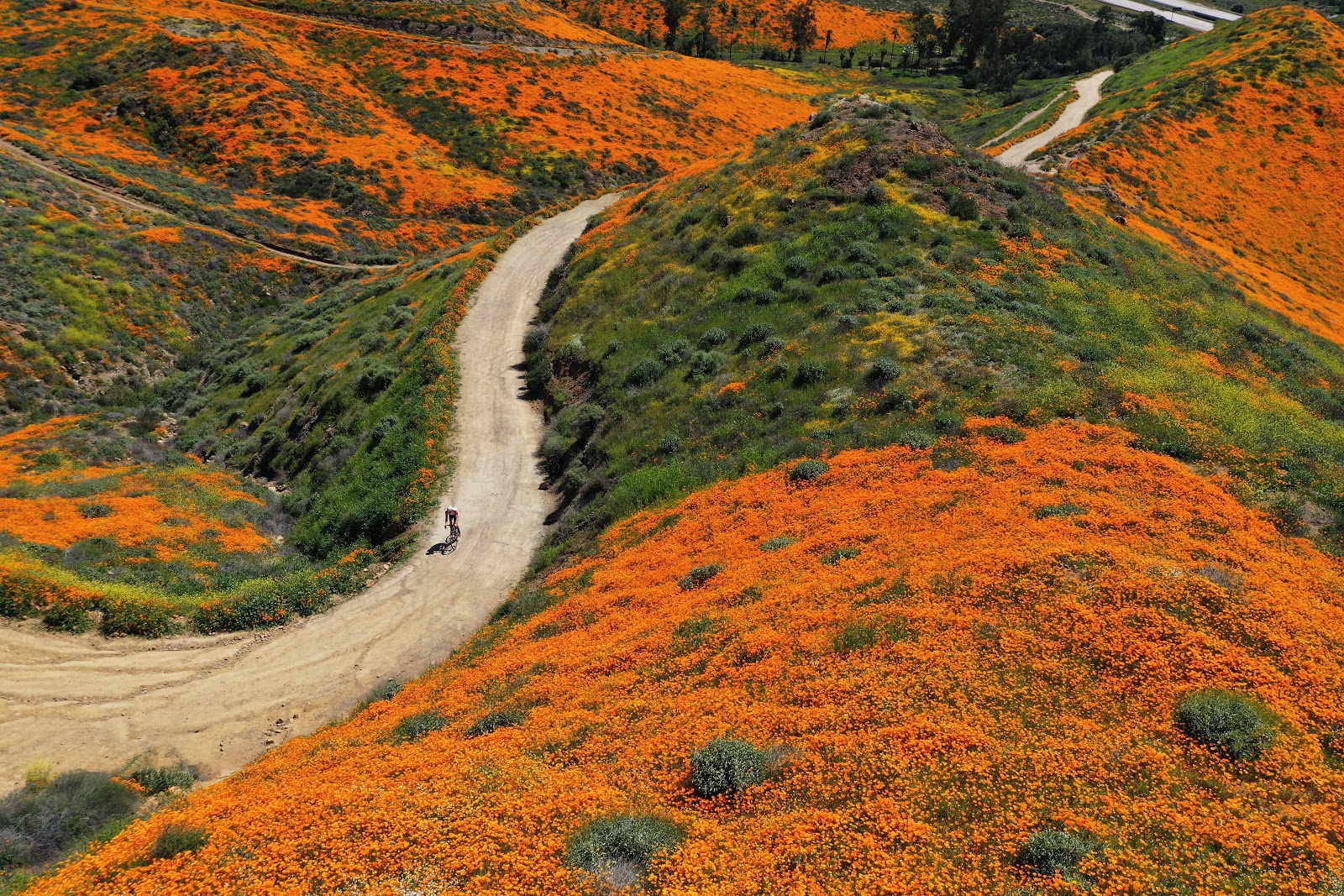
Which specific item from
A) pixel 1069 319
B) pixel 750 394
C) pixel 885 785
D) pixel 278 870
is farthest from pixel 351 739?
pixel 1069 319

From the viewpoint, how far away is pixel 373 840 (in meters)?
10.8

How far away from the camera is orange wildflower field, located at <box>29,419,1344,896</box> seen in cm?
958

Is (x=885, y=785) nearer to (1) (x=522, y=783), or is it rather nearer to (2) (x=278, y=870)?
(1) (x=522, y=783)

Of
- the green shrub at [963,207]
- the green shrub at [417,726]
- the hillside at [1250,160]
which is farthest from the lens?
the hillside at [1250,160]

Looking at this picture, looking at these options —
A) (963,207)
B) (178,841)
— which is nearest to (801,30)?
(963,207)

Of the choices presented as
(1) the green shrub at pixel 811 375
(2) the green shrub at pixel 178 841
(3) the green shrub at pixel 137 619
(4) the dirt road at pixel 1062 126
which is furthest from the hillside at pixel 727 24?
(2) the green shrub at pixel 178 841

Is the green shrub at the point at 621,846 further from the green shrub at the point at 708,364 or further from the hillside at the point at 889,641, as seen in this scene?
the green shrub at the point at 708,364

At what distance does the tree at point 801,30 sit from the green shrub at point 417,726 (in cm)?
16519

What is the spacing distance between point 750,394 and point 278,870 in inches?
836

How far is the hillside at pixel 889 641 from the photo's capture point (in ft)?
32.5

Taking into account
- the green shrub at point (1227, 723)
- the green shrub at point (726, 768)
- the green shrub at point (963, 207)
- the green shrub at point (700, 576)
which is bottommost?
the green shrub at point (700, 576)

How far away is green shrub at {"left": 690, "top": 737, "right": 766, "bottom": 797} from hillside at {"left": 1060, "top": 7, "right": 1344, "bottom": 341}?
5141cm

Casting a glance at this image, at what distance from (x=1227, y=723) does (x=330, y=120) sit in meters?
101

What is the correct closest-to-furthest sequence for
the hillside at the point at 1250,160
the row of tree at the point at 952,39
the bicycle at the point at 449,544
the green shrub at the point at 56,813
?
1. the green shrub at the point at 56,813
2. the bicycle at the point at 449,544
3. the hillside at the point at 1250,160
4. the row of tree at the point at 952,39
